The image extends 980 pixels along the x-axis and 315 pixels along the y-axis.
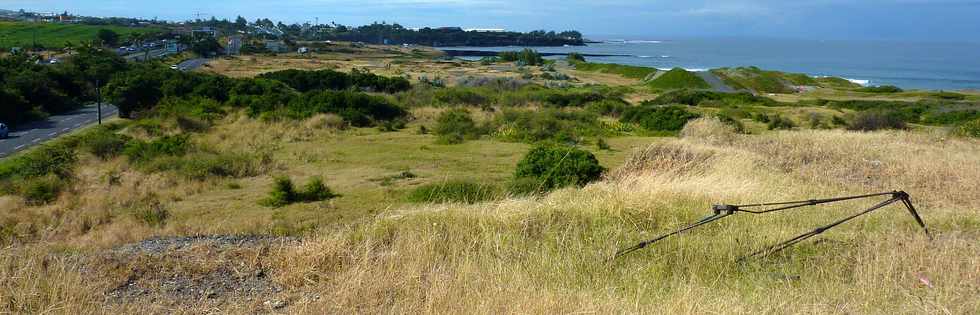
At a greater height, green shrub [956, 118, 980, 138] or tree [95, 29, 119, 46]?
tree [95, 29, 119, 46]

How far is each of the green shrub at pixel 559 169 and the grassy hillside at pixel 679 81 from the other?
47137 millimetres

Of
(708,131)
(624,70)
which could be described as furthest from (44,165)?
(624,70)

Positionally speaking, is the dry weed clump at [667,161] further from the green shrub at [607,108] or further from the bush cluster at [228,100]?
the green shrub at [607,108]

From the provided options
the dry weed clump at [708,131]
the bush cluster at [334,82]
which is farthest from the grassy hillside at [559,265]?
the bush cluster at [334,82]

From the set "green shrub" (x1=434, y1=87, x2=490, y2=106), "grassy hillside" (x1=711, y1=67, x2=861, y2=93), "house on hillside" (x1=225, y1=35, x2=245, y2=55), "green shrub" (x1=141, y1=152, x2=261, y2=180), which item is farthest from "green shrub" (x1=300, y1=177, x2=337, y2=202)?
"house on hillside" (x1=225, y1=35, x2=245, y2=55)

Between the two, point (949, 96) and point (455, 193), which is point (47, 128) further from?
point (949, 96)

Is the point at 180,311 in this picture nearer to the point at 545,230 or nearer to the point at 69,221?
the point at 545,230

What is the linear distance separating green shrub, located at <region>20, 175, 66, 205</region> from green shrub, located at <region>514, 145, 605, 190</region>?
31.4 ft

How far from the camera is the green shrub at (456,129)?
24859 mm

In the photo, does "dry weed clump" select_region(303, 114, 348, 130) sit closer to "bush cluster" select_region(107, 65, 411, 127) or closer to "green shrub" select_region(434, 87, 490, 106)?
"bush cluster" select_region(107, 65, 411, 127)

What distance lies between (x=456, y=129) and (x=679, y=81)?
39341 mm

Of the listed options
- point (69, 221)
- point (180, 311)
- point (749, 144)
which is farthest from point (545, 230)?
point (749, 144)

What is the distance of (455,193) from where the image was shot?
12531 millimetres

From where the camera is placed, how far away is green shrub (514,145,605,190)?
1384 cm
